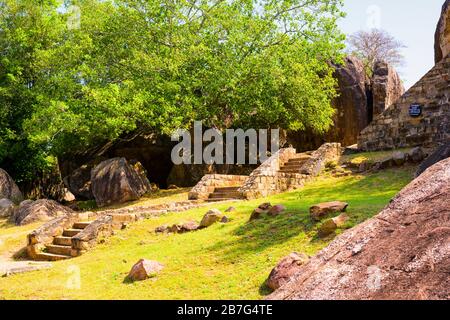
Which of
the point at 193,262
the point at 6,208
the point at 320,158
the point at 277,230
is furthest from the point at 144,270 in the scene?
the point at 6,208

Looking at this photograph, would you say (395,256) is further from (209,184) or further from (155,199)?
(155,199)

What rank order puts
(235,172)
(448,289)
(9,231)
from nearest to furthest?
1. (448,289)
2. (9,231)
3. (235,172)

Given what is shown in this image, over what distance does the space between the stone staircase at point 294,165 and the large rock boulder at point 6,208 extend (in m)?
11.8

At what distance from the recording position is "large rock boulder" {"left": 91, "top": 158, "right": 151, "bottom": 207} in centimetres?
2036

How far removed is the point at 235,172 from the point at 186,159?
2.84 m

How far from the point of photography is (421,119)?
21266mm

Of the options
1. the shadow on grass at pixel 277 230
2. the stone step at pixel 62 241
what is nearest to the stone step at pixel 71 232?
the stone step at pixel 62 241

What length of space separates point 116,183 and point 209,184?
4.96 m

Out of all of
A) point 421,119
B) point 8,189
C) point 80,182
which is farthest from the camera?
point 80,182

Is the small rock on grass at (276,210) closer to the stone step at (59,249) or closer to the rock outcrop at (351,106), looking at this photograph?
the stone step at (59,249)

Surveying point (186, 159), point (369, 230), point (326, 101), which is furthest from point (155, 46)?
point (369, 230)

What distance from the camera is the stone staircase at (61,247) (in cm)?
1221

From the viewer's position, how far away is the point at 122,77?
919 inches
